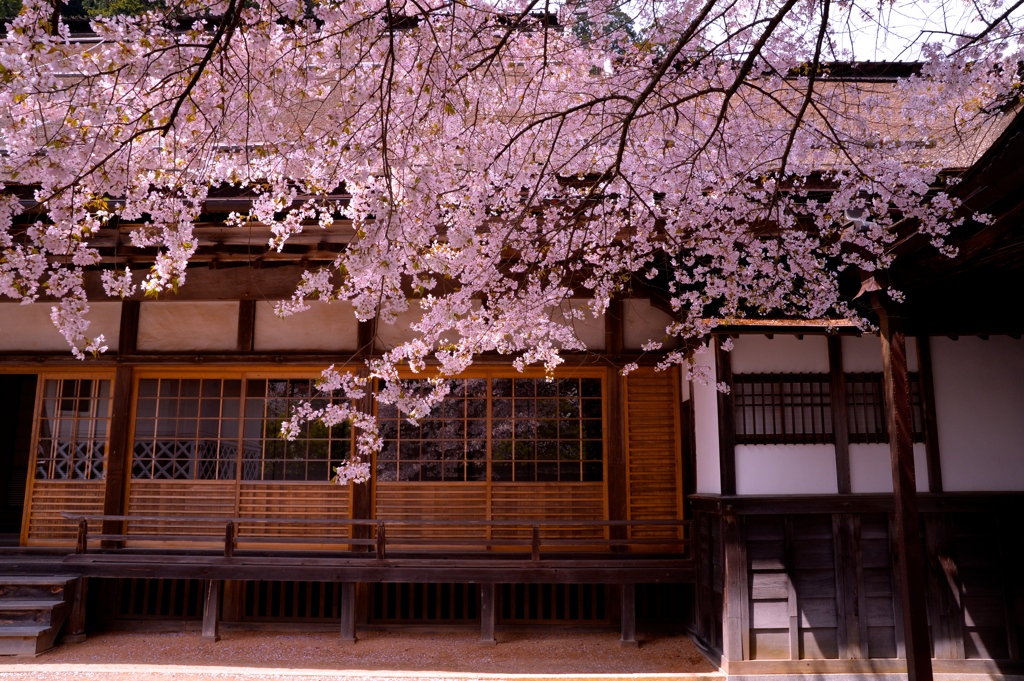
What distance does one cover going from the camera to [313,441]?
271 inches

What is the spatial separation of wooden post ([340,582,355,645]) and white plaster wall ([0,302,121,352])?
9.60 ft

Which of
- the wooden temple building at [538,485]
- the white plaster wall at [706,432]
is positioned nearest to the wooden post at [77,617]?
the wooden temple building at [538,485]

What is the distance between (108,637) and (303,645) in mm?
1711

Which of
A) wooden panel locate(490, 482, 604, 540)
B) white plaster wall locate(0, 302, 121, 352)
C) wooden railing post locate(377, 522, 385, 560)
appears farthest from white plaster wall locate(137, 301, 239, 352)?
wooden panel locate(490, 482, 604, 540)

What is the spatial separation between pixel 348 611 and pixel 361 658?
459mm

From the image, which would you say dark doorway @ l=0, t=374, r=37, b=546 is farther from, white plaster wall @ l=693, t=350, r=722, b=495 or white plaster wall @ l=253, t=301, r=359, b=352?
white plaster wall @ l=693, t=350, r=722, b=495

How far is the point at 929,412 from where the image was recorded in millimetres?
5723

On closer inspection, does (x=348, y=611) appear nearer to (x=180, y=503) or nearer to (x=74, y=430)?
(x=180, y=503)

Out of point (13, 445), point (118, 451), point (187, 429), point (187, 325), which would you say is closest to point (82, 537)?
point (118, 451)

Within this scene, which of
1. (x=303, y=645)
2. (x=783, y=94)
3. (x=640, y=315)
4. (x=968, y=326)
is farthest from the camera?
(x=640, y=315)

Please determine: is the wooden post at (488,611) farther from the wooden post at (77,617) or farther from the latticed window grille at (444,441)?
the wooden post at (77,617)

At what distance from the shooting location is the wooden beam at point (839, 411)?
5652 mm

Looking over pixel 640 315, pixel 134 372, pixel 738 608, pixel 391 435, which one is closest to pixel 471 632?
pixel 391 435

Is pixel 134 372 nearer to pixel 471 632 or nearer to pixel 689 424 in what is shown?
pixel 471 632
